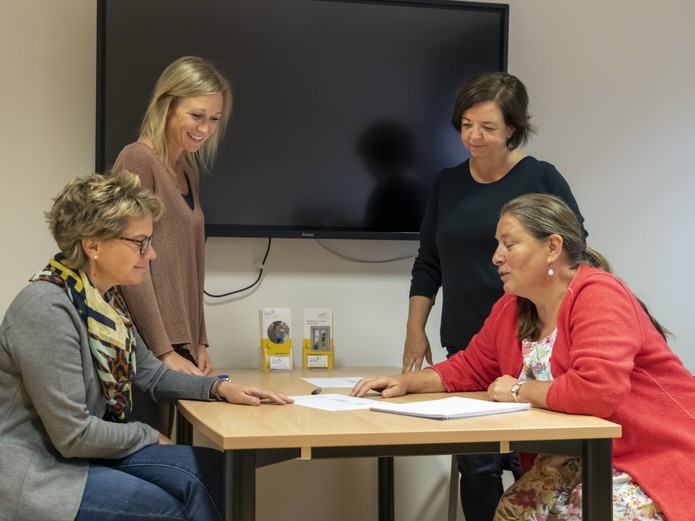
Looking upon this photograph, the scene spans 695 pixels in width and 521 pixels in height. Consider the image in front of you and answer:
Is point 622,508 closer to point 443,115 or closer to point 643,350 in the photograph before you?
point 643,350

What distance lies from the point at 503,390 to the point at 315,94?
1523 mm

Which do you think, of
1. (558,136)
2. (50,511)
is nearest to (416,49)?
(558,136)

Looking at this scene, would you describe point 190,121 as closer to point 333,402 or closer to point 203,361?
point 203,361

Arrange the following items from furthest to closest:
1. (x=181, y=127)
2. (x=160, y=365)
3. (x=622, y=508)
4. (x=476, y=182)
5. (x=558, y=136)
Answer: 1. (x=558, y=136)
2. (x=476, y=182)
3. (x=181, y=127)
4. (x=160, y=365)
5. (x=622, y=508)

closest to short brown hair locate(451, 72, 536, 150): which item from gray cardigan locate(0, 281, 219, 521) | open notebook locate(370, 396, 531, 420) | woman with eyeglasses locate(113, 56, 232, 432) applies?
woman with eyeglasses locate(113, 56, 232, 432)

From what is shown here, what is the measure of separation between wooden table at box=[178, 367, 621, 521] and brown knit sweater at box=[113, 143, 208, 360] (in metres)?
0.39

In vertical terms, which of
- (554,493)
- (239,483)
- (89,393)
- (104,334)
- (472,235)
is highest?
(472,235)

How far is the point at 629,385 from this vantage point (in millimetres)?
1922

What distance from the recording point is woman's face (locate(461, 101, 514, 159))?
2.71m

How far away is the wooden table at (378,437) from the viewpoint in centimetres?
165

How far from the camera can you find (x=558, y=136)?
Result: 3570 mm

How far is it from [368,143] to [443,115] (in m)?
0.31

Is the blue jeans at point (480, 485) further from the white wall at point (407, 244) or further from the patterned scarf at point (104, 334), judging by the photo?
the patterned scarf at point (104, 334)

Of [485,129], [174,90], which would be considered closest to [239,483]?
[174,90]
